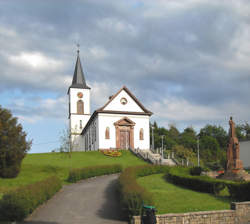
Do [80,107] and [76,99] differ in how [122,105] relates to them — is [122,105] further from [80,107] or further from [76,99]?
[76,99]

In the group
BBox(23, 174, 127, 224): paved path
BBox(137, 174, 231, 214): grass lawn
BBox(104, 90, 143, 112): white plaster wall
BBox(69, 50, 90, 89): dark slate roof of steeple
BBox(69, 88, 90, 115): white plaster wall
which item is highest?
BBox(69, 50, 90, 89): dark slate roof of steeple

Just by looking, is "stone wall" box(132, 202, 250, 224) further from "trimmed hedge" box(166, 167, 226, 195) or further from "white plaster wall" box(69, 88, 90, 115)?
"white plaster wall" box(69, 88, 90, 115)

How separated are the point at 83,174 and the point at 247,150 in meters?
28.8

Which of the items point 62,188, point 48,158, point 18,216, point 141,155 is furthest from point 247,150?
point 18,216

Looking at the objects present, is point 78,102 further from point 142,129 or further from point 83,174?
point 83,174

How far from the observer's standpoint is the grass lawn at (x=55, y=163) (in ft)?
87.1

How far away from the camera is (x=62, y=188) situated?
24188 millimetres

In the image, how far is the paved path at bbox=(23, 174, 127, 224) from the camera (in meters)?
15.1

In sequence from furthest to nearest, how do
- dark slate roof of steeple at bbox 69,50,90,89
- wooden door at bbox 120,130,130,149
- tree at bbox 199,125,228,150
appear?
1. tree at bbox 199,125,228,150
2. dark slate roof of steeple at bbox 69,50,90,89
3. wooden door at bbox 120,130,130,149

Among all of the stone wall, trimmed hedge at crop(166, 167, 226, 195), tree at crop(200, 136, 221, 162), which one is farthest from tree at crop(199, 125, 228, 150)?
the stone wall

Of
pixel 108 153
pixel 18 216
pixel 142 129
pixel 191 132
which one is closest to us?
pixel 18 216

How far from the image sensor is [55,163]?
3797 cm

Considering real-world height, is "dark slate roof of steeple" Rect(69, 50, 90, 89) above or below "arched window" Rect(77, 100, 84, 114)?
above

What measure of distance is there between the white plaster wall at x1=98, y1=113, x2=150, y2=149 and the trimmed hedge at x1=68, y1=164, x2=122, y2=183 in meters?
19.4
